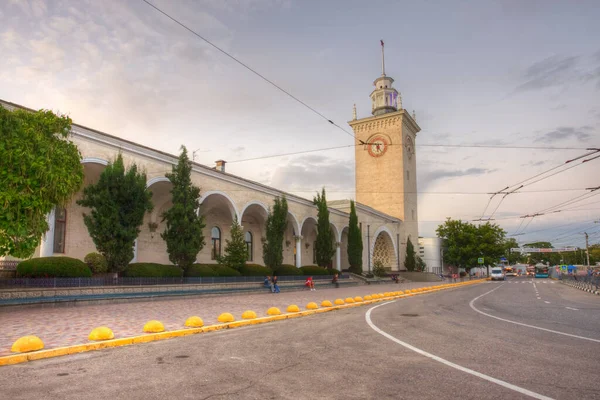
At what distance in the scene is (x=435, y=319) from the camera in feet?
41.4

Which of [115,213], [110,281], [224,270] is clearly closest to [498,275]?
[224,270]

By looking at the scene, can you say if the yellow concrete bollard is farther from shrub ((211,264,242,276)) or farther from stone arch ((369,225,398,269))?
stone arch ((369,225,398,269))

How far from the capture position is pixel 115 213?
18.3 meters

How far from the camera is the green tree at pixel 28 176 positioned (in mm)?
12656

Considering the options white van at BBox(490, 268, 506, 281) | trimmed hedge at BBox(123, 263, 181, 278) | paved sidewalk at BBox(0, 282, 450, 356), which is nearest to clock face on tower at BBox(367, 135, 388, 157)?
white van at BBox(490, 268, 506, 281)

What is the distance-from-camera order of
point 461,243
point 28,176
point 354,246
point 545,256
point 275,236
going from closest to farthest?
point 28,176 → point 275,236 → point 354,246 → point 461,243 → point 545,256

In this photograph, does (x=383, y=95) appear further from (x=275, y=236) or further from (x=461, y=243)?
(x=275, y=236)

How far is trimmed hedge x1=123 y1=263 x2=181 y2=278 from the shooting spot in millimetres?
19297

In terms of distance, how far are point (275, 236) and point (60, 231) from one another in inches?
547

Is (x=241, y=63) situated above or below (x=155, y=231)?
above

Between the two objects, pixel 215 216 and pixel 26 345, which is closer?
pixel 26 345

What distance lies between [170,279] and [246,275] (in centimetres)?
681

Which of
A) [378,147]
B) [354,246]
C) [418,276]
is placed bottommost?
[418,276]

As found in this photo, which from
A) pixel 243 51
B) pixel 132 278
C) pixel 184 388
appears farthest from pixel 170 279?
pixel 184 388
